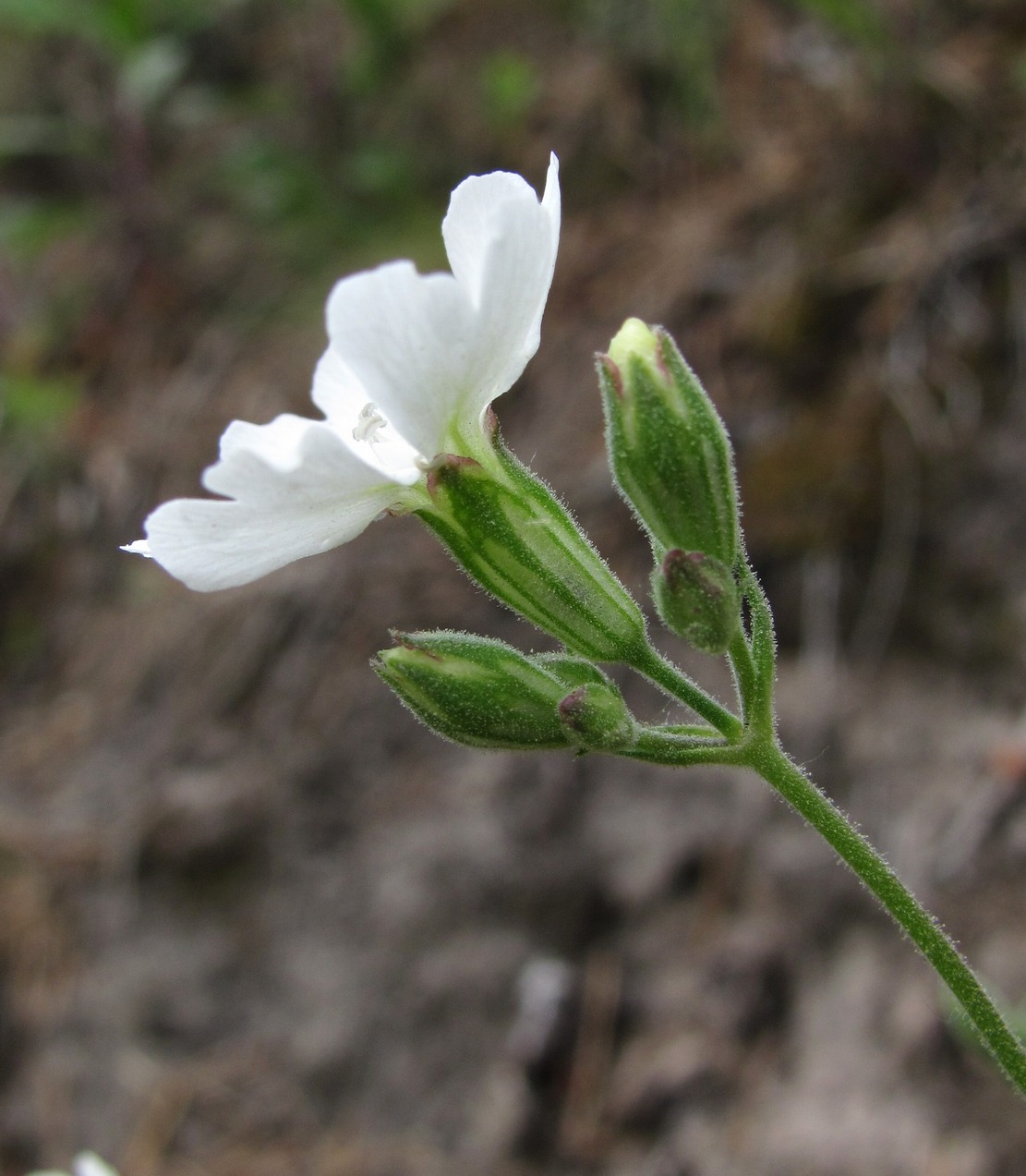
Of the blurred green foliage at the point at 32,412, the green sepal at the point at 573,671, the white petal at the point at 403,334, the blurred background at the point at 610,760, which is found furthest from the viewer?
the blurred green foliage at the point at 32,412

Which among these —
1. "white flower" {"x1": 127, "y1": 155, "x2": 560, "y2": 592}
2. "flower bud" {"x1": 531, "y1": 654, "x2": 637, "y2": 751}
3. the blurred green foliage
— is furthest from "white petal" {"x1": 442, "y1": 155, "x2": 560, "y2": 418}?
the blurred green foliage

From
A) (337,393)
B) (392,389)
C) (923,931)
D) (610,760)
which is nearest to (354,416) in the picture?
(337,393)

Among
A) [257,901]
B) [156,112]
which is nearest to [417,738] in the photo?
[257,901]

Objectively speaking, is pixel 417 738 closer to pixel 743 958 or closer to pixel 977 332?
pixel 743 958

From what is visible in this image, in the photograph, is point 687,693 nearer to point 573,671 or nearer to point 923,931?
point 573,671

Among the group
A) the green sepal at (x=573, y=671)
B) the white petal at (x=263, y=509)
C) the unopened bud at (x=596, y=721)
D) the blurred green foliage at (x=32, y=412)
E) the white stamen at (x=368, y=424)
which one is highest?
the blurred green foliage at (x=32, y=412)

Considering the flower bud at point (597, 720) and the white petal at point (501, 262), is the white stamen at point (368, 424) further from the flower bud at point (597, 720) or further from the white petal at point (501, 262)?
the flower bud at point (597, 720)

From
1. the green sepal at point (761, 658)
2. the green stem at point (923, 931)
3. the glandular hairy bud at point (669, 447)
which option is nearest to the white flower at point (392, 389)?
the glandular hairy bud at point (669, 447)
